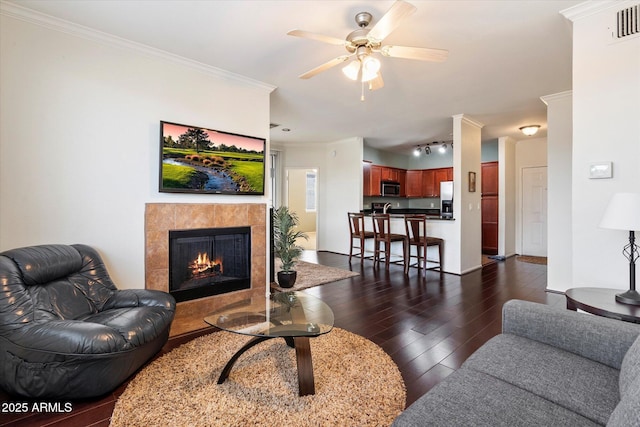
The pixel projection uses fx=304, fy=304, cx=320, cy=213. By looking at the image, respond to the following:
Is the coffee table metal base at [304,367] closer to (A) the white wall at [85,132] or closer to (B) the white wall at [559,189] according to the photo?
(A) the white wall at [85,132]

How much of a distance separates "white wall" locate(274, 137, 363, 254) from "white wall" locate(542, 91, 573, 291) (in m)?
3.44

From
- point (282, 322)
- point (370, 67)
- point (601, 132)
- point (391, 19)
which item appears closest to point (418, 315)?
point (282, 322)

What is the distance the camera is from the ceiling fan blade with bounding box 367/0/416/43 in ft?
5.72

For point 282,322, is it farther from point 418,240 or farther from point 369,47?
point 418,240

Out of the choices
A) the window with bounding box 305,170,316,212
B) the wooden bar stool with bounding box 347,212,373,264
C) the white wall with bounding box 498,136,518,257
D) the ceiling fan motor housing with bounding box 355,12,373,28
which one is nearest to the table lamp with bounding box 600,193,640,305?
the ceiling fan motor housing with bounding box 355,12,373,28

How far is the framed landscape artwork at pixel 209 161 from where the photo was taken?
2.94 m

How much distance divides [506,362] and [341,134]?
5.62 metres

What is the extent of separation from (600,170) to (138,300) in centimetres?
350

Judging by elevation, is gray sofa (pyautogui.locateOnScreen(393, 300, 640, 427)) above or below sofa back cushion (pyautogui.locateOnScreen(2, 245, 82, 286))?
below

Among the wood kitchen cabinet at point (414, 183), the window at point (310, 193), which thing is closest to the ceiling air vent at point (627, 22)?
the wood kitchen cabinet at point (414, 183)

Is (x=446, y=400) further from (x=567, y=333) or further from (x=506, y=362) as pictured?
(x=567, y=333)

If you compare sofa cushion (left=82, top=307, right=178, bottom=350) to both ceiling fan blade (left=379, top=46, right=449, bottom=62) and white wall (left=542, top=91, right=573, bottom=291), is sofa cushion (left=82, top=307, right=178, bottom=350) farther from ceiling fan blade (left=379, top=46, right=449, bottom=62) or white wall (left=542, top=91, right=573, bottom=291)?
white wall (left=542, top=91, right=573, bottom=291)

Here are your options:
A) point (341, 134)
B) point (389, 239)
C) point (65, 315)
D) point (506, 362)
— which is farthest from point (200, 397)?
point (341, 134)

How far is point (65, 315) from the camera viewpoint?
206 centimetres
